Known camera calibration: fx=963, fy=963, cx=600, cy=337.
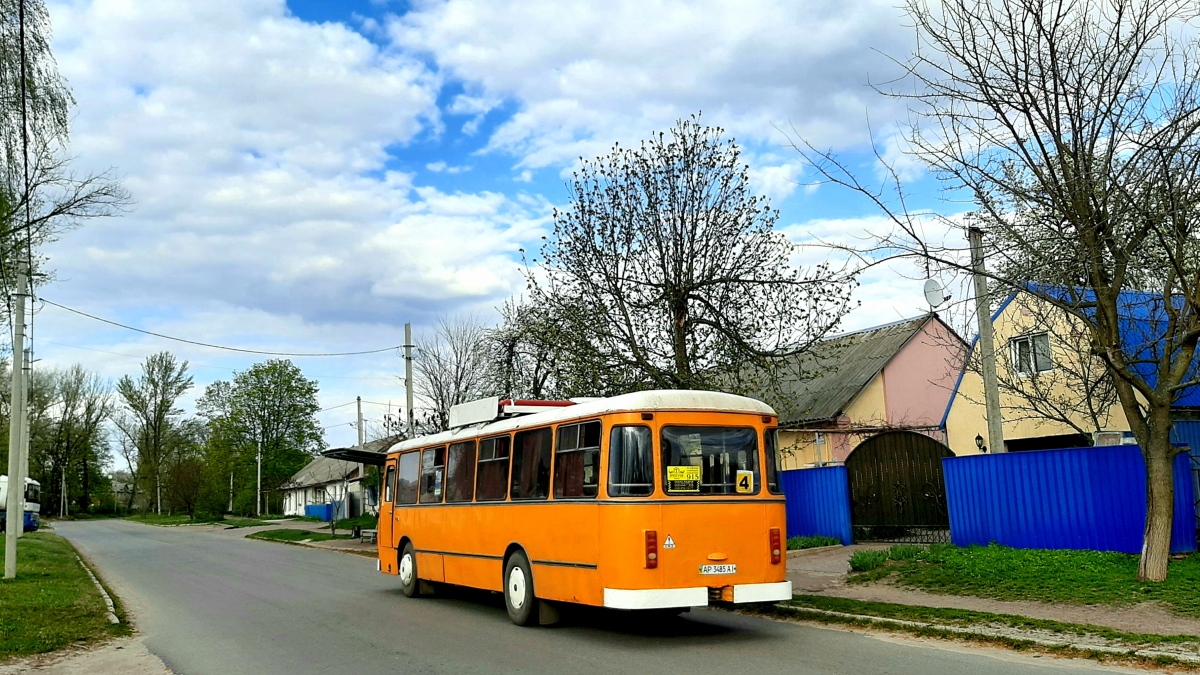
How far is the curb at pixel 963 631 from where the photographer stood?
8.32 m

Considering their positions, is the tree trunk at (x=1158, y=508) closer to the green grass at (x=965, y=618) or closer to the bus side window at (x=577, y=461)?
the green grass at (x=965, y=618)

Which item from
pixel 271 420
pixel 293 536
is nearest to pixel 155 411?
pixel 271 420

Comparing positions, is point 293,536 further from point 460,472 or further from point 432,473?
point 460,472

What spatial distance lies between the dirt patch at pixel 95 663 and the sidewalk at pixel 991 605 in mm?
8436

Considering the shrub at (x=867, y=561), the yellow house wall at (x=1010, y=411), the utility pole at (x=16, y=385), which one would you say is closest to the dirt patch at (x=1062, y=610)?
the shrub at (x=867, y=561)

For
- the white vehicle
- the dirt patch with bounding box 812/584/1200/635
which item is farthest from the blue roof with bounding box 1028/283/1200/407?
the white vehicle

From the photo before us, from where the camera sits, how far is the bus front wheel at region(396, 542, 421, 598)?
1606cm

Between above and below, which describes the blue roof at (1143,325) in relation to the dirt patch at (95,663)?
above

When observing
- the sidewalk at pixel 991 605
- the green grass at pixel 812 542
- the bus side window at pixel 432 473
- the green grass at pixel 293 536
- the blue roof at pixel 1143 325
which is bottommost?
the green grass at pixel 293 536

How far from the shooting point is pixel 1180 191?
10828mm

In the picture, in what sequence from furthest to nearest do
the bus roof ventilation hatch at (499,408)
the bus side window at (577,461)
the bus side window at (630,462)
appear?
1. the bus roof ventilation hatch at (499,408)
2. the bus side window at (577,461)
3. the bus side window at (630,462)

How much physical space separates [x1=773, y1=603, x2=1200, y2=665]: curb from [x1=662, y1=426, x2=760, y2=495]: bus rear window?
6.58ft

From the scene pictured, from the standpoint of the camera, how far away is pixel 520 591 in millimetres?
11953

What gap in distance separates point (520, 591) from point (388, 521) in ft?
20.5
